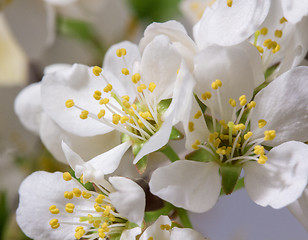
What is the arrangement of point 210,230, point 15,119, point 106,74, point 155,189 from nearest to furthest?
1. point 155,189
2. point 106,74
3. point 15,119
4. point 210,230

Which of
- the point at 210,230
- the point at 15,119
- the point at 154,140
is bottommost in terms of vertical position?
the point at 210,230

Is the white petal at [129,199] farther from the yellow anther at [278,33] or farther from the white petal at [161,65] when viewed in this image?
the yellow anther at [278,33]

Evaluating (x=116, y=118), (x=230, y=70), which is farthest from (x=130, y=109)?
(x=230, y=70)

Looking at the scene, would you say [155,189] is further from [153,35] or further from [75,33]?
[75,33]

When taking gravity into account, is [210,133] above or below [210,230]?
above

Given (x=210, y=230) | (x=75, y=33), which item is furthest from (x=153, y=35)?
(x=210, y=230)

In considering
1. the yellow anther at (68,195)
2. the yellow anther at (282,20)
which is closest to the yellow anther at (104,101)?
the yellow anther at (68,195)
